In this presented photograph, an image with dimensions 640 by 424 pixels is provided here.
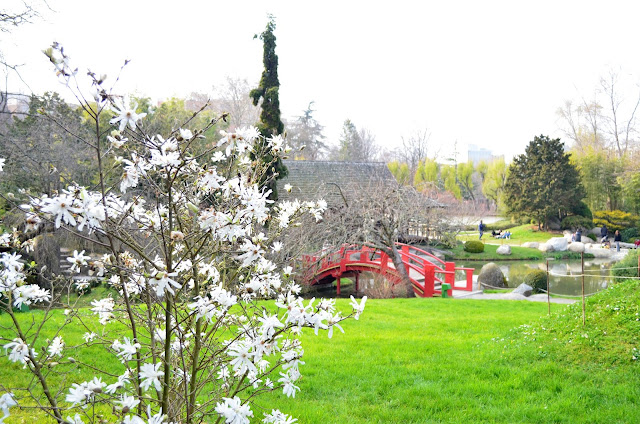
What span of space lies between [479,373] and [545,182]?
2544cm

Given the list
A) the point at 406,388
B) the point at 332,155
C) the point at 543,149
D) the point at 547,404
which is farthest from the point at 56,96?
the point at 332,155

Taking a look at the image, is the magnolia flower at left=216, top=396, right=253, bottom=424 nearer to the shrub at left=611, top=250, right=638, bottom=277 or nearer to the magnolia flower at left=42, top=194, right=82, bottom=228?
the magnolia flower at left=42, top=194, right=82, bottom=228

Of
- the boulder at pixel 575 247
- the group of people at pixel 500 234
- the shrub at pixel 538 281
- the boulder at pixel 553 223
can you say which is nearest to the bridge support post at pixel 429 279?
the shrub at pixel 538 281

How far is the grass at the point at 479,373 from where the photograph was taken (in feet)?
12.3

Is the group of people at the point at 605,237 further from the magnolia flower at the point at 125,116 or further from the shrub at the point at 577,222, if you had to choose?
the magnolia flower at the point at 125,116

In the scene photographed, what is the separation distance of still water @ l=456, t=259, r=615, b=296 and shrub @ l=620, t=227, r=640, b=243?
5274 millimetres

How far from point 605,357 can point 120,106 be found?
15.8ft

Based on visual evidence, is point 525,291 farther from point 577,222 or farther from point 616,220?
point 616,220

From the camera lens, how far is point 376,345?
5797mm

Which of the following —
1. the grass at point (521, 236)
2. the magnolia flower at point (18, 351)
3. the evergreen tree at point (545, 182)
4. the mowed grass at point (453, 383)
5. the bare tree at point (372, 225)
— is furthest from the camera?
the evergreen tree at point (545, 182)

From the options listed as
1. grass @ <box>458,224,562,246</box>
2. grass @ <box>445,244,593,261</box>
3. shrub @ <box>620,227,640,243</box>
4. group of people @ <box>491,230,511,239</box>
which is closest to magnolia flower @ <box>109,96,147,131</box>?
grass @ <box>445,244,593,261</box>

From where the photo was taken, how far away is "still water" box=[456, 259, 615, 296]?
14227mm

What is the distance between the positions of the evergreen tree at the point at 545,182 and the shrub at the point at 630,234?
2.79 m

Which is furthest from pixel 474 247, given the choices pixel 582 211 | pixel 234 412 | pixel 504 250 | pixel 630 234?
pixel 234 412
